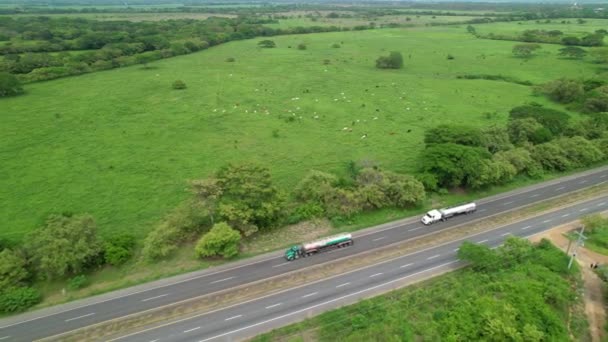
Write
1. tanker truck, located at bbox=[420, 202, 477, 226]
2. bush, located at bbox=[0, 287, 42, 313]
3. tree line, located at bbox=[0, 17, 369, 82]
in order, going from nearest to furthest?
bush, located at bbox=[0, 287, 42, 313] < tanker truck, located at bbox=[420, 202, 477, 226] < tree line, located at bbox=[0, 17, 369, 82]

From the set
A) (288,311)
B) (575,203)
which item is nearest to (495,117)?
(575,203)

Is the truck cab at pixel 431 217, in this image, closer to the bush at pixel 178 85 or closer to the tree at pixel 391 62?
the bush at pixel 178 85

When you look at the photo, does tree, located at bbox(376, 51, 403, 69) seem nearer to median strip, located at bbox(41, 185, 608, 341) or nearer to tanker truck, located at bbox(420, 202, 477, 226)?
median strip, located at bbox(41, 185, 608, 341)

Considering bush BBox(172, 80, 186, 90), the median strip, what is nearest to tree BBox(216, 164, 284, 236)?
the median strip

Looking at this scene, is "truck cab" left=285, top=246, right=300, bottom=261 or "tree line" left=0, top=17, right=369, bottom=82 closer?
"truck cab" left=285, top=246, right=300, bottom=261

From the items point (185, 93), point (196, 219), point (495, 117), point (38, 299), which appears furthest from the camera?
point (185, 93)

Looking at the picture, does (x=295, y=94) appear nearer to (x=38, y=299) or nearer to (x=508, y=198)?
(x=508, y=198)
